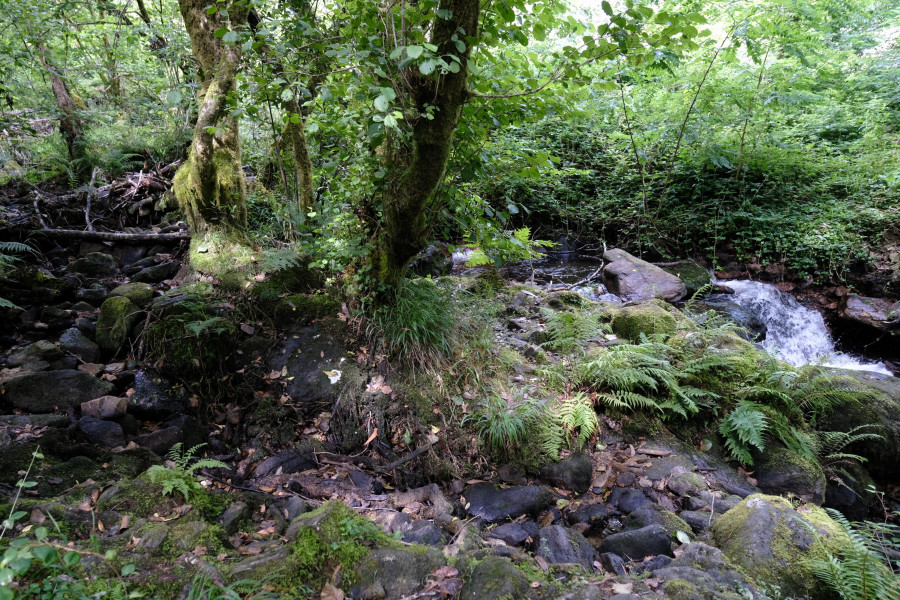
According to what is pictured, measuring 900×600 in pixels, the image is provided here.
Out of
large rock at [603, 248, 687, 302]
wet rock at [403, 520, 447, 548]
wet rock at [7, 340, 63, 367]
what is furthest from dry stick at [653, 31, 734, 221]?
wet rock at [7, 340, 63, 367]

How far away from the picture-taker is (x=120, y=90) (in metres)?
11.2

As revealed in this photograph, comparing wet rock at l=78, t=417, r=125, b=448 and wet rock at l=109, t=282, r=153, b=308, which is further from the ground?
wet rock at l=109, t=282, r=153, b=308

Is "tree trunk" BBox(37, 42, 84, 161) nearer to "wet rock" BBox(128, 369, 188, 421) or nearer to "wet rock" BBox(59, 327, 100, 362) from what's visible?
"wet rock" BBox(59, 327, 100, 362)

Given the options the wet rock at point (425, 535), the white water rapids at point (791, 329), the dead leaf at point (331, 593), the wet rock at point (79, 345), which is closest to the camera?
the dead leaf at point (331, 593)

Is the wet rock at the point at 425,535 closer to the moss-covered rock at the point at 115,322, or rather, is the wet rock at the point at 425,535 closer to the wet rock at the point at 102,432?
the wet rock at the point at 102,432

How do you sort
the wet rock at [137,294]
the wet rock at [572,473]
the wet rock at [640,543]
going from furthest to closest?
the wet rock at [137,294] → the wet rock at [572,473] → the wet rock at [640,543]

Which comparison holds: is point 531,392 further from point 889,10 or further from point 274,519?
point 889,10

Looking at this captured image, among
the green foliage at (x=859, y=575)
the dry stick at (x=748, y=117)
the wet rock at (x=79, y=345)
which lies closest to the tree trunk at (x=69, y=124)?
the wet rock at (x=79, y=345)

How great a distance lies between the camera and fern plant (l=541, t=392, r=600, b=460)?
4141 millimetres

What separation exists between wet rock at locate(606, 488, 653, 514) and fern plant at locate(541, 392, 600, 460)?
506 millimetres

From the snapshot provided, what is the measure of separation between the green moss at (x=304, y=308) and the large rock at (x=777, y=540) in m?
4.31

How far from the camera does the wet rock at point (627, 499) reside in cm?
365

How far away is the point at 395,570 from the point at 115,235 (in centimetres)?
714

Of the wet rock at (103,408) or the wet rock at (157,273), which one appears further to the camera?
the wet rock at (157,273)
